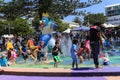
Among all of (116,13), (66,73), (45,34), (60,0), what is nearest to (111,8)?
(116,13)

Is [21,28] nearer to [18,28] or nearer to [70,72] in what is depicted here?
[18,28]

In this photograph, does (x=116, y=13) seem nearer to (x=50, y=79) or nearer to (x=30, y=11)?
(x=30, y=11)

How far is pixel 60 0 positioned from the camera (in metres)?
44.1

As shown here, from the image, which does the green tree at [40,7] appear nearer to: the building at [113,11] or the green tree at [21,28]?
the green tree at [21,28]

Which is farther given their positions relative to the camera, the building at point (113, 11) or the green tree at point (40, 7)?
the building at point (113, 11)

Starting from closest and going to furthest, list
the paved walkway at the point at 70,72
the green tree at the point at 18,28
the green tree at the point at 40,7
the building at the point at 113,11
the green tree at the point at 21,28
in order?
the paved walkway at the point at 70,72 → the green tree at the point at 40,7 → the green tree at the point at 18,28 → the green tree at the point at 21,28 → the building at the point at 113,11

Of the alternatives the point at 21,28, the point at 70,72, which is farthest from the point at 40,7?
the point at 21,28

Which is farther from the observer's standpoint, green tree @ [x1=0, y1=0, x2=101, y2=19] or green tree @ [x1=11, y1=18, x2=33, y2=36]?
green tree @ [x1=11, y1=18, x2=33, y2=36]

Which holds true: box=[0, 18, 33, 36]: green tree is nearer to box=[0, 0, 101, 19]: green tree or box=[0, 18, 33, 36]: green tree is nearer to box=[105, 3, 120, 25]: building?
box=[0, 0, 101, 19]: green tree

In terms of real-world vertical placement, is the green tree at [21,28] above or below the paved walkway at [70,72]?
below

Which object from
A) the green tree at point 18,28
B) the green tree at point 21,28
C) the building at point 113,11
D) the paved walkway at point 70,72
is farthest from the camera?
the building at point 113,11

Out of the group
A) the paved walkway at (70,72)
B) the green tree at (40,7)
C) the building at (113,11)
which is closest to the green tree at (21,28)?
the green tree at (40,7)

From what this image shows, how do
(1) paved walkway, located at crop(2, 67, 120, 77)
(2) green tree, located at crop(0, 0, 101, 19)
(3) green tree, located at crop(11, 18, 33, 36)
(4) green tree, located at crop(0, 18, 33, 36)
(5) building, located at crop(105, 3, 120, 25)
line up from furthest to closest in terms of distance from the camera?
1. (5) building, located at crop(105, 3, 120, 25)
2. (3) green tree, located at crop(11, 18, 33, 36)
3. (4) green tree, located at crop(0, 18, 33, 36)
4. (2) green tree, located at crop(0, 0, 101, 19)
5. (1) paved walkway, located at crop(2, 67, 120, 77)

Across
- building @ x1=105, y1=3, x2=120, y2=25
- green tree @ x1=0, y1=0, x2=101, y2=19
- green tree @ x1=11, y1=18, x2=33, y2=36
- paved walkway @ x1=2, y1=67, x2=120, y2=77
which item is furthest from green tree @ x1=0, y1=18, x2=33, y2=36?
paved walkway @ x1=2, y1=67, x2=120, y2=77
